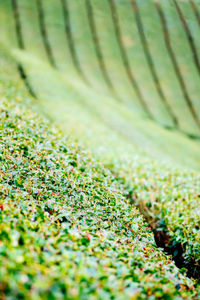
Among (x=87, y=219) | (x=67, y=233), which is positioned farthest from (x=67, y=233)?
(x=87, y=219)

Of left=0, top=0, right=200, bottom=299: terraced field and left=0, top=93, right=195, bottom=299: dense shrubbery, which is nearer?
left=0, top=93, right=195, bottom=299: dense shrubbery

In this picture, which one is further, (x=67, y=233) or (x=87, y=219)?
(x=87, y=219)

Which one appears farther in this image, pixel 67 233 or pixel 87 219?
pixel 87 219

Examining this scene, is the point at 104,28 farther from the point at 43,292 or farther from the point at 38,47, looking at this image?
the point at 43,292

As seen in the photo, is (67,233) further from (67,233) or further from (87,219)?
(87,219)

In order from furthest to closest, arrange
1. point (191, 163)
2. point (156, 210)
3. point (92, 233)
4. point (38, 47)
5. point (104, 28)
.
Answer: point (104, 28)
point (38, 47)
point (191, 163)
point (156, 210)
point (92, 233)

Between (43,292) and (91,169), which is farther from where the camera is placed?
(91,169)

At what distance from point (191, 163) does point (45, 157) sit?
1459 cm

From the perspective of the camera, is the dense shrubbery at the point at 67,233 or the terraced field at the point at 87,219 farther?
the terraced field at the point at 87,219

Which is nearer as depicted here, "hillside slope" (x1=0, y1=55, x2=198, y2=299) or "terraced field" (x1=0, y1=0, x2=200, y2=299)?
"hillside slope" (x1=0, y1=55, x2=198, y2=299)

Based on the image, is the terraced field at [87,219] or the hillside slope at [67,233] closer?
the hillside slope at [67,233]

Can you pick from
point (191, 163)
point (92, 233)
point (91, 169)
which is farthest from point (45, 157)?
point (191, 163)

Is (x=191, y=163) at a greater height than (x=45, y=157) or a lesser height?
greater

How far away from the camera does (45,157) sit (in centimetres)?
477
